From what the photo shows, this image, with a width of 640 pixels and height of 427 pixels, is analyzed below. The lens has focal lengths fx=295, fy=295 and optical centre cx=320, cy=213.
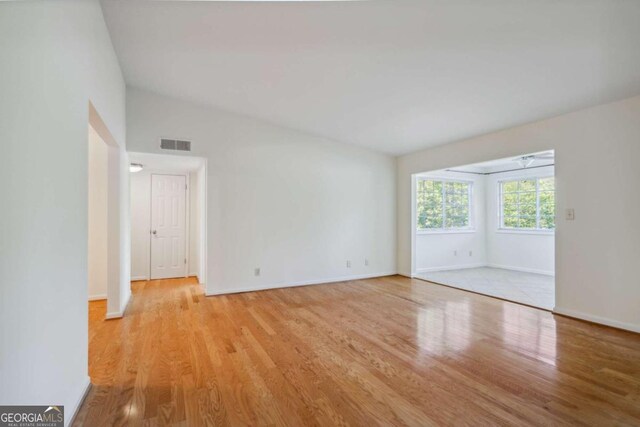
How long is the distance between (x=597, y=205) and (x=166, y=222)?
262 inches

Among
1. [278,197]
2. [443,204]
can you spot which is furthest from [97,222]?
[443,204]

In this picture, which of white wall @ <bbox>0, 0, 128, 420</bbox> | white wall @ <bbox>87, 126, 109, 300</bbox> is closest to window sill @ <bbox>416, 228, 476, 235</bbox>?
white wall @ <bbox>87, 126, 109, 300</bbox>

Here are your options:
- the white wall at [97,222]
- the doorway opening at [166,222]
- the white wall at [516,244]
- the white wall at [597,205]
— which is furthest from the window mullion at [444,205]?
the white wall at [97,222]

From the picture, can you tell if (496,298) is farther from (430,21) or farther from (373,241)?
(430,21)

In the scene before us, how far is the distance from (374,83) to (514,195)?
5398 millimetres

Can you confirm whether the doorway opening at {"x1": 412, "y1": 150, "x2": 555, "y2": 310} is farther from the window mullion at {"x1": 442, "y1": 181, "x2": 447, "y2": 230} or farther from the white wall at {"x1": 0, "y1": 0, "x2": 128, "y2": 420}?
the white wall at {"x1": 0, "y1": 0, "x2": 128, "y2": 420}

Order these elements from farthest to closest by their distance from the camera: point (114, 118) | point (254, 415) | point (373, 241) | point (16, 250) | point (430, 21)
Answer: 1. point (373, 241)
2. point (114, 118)
3. point (430, 21)
4. point (254, 415)
5. point (16, 250)

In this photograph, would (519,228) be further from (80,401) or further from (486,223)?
(80,401)

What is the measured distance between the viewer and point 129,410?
1850 mm

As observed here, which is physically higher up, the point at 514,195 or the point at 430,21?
the point at 430,21

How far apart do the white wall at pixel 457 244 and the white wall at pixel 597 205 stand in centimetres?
291

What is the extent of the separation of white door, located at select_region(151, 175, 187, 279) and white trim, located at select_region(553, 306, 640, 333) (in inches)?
243

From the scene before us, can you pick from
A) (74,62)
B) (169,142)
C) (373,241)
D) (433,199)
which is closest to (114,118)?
(169,142)

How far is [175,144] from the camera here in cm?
430
